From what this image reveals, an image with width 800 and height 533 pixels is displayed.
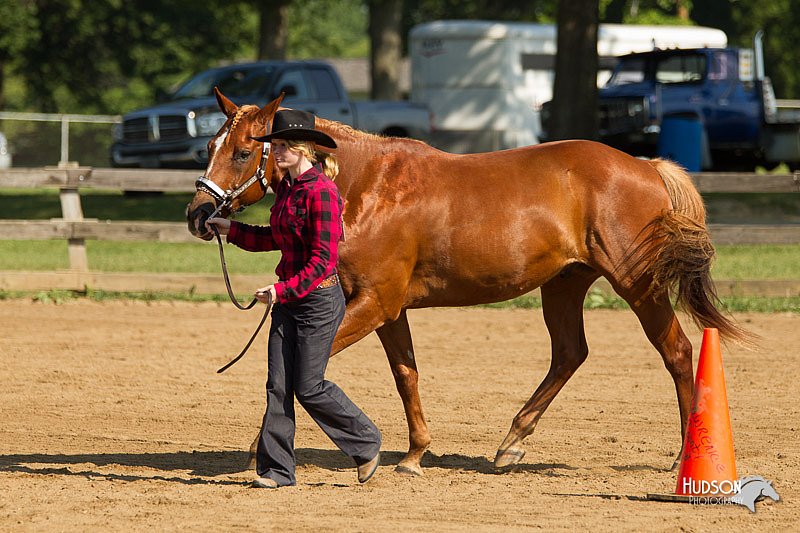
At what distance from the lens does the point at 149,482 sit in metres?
5.62

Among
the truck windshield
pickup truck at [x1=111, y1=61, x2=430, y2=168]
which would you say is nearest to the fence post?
pickup truck at [x1=111, y1=61, x2=430, y2=168]

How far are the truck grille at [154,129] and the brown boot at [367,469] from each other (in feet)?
48.3

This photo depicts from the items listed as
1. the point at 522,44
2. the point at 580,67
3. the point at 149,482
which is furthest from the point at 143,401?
the point at 522,44

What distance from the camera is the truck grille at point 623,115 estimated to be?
64.5 ft

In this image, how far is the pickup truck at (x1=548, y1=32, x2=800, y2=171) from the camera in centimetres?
1991

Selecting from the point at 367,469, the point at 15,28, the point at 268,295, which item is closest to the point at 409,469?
the point at 367,469

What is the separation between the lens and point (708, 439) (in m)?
5.24

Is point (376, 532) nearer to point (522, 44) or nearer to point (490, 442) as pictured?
point (490, 442)

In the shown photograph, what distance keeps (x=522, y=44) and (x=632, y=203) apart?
1969 centimetres

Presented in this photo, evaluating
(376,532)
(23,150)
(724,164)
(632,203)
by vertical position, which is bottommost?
(23,150)

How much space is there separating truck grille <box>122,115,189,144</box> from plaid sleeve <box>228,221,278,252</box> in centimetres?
1442

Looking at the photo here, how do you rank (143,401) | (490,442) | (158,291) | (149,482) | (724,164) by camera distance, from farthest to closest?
(724,164)
(158,291)
(143,401)
(490,442)
(149,482)

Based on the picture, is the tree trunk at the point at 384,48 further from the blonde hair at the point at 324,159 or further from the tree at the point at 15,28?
the blonde hair at the point at 324,159

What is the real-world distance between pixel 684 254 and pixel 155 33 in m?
35.4
